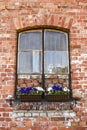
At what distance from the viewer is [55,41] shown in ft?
23.1

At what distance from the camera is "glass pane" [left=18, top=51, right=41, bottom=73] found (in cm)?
686

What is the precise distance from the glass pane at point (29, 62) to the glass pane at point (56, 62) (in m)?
0.20

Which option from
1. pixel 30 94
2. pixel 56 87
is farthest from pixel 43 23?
pixel 30 94

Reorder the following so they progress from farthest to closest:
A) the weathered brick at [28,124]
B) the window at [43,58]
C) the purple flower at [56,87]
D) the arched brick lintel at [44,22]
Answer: the arched brick lintel at [44,22] < the window at [43,58] < the purple flower at [56,87] < the weathered brick at [28,124]

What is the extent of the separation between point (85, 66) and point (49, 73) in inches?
34.6

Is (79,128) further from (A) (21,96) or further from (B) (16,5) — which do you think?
(B) (16,5)

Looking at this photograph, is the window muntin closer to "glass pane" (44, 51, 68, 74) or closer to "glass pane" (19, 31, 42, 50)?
"glass pane" (19, 31, 42, 50)

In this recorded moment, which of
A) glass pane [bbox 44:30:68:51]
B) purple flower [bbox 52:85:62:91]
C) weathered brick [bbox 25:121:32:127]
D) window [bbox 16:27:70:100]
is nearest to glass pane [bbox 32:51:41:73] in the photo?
window [bbox 16:27:70:100]

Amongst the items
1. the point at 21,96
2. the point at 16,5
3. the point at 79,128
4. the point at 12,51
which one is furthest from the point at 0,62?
the point at 79,128

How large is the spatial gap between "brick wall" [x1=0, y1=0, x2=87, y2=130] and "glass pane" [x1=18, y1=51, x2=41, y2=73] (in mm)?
210

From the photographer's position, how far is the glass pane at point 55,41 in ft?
23.0

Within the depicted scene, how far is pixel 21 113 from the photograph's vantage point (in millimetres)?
6426

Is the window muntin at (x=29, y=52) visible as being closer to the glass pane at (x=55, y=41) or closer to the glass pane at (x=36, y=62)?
the glass pane at (x=36, y=62)

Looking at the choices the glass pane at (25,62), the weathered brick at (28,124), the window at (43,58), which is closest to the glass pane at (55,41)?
the window at (43,58)
